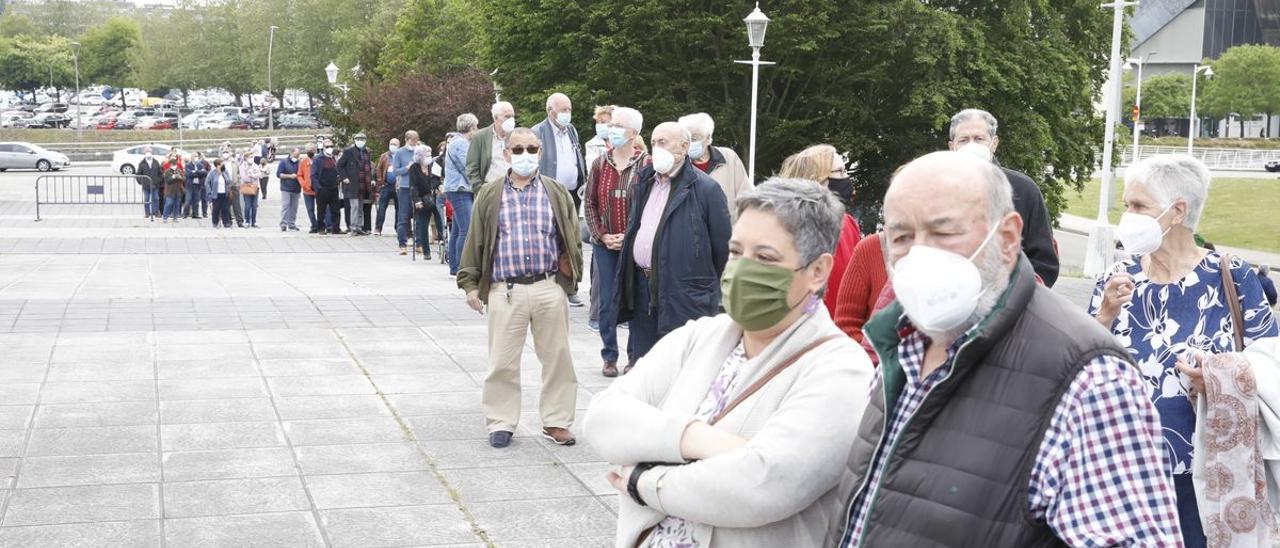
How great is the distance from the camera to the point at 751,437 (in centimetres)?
309

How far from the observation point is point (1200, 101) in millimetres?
92750

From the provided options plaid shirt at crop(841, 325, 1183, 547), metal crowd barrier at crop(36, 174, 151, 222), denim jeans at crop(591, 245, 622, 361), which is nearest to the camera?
plaid shirt at crop(841, 325, 1183, 547)

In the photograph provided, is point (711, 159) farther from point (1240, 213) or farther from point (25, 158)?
point (25, 158)

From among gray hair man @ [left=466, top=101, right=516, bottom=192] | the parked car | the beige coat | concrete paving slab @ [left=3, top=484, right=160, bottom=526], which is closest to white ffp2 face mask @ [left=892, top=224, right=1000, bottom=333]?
concrete paving slab @ [left=3, top=484, right=160, bottom=526]

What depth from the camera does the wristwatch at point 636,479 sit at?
3174 mm

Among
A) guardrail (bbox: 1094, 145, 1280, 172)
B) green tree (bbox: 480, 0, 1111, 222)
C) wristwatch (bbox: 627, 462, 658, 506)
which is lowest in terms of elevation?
guardrail (bbox: 1094, 145, 1280, 172)

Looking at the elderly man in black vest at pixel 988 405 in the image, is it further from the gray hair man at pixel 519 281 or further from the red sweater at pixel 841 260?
the gray hair man at pixel 519 281

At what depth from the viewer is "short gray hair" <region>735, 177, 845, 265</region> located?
3.32 m

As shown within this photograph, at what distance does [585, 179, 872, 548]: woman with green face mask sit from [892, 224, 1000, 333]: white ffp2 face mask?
1.57ft

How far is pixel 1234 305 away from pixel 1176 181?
44 centimetres

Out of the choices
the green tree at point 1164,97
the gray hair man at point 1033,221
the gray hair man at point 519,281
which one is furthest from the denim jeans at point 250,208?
the green tree at point 1164,97

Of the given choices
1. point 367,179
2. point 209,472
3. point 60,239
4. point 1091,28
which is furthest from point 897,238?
point 1091,28

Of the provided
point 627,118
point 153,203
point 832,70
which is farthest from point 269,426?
point 153,203

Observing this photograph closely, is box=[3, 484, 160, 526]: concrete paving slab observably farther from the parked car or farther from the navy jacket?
the parked car
